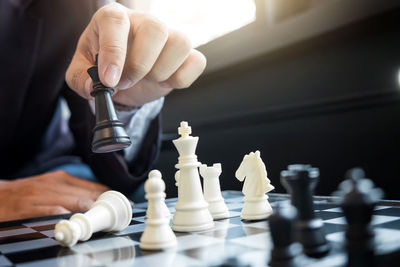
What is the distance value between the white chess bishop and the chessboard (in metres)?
0.03

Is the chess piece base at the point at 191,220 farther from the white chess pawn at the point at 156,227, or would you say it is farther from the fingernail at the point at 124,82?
the fingernail at the point at 124,82

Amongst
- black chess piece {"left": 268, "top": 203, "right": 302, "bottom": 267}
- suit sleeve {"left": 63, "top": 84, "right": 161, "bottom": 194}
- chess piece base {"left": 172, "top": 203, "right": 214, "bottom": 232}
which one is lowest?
black chess piece {"left": 268, "top": 203, "right": 302, "bottom": 267}

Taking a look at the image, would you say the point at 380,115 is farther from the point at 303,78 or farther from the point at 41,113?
the point at 41,113

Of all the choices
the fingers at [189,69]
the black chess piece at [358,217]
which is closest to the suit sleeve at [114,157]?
the fingers at [189,69]

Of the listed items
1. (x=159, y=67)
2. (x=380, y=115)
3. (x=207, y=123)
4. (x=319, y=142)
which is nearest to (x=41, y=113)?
(x=207, y=123)

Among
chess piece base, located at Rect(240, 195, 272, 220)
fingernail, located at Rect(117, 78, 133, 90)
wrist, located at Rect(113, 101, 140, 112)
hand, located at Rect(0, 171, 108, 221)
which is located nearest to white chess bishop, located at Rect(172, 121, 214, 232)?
chess piece base, located at Rect(240, 195, 272, 220)

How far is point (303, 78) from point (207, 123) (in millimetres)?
763

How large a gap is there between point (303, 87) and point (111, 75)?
1.03 metres

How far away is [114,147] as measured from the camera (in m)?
1.00

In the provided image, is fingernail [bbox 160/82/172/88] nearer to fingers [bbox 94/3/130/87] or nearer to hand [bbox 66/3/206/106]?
hand [bbox 66/3/206/106]

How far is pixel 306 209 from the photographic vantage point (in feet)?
2.21

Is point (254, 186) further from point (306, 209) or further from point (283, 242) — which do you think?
point (283, 242)

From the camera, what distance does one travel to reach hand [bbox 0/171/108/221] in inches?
55.7

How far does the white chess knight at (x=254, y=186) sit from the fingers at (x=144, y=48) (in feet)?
1.51
